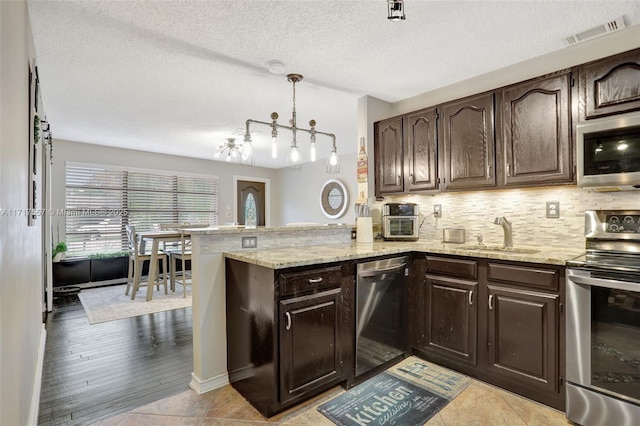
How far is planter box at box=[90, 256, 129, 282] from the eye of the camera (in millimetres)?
5344

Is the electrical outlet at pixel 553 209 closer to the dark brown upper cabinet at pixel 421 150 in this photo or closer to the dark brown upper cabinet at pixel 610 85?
the dark brown upper cabinet at pixel 610 85

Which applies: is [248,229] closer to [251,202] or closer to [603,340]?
[603,340]

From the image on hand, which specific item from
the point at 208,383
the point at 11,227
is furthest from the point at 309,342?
the point at 11,227

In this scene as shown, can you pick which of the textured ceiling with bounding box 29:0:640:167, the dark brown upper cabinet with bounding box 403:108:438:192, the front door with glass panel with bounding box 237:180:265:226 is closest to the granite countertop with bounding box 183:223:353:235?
the dark brown upper cabinet with bounding box 403:108:438:192

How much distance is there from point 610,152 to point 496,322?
1280 mm

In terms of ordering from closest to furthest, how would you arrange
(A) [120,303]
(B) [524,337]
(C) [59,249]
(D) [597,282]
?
(D) [597,282] < (B) [524,337] < (A) [120,303] < (C) [59,249]

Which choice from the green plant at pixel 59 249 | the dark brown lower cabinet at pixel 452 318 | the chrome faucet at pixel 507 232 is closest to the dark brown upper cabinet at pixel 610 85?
the chrome faucet at pixel 507 232

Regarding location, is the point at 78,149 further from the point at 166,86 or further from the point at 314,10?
the point at 314,10

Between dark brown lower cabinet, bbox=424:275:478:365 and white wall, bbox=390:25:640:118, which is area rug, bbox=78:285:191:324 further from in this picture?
white wall, bbox=390:25:640:118

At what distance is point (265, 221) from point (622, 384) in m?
7.21

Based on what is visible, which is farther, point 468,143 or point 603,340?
point 468,143

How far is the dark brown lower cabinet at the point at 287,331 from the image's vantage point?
188 centimetres

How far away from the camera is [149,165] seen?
621 cm

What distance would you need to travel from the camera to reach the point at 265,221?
8.30m
